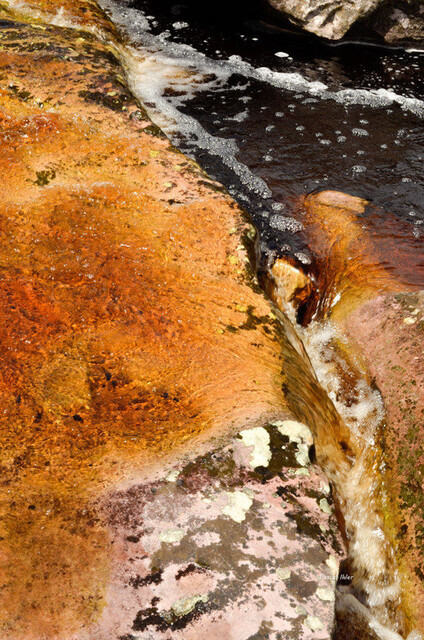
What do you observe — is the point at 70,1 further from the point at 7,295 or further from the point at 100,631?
the point at 100,631

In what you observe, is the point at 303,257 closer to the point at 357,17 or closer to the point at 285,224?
the point at 285,224

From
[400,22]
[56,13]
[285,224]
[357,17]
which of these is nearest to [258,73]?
[357,17]

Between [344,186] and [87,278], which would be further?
[344,186]

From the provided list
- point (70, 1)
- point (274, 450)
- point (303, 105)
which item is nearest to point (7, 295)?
point (274, 450)

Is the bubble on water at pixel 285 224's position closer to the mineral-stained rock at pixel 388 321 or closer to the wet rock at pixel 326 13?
the mineral-stained rock at pixel 388 321

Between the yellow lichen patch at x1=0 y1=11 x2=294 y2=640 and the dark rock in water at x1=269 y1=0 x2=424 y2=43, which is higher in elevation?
the dark rock in water at x1=269 y1=0 x2=424 y2=43

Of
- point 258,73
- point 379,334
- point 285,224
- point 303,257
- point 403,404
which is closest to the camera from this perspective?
point 403,404

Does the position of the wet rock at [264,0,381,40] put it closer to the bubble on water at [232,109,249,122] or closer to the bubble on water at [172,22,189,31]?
→ the bubble on water at [172,22,189,31]

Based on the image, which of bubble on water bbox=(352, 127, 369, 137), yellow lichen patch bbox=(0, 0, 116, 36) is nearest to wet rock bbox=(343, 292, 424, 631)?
bubble on water bbox=(352, 127, 369, 137)
